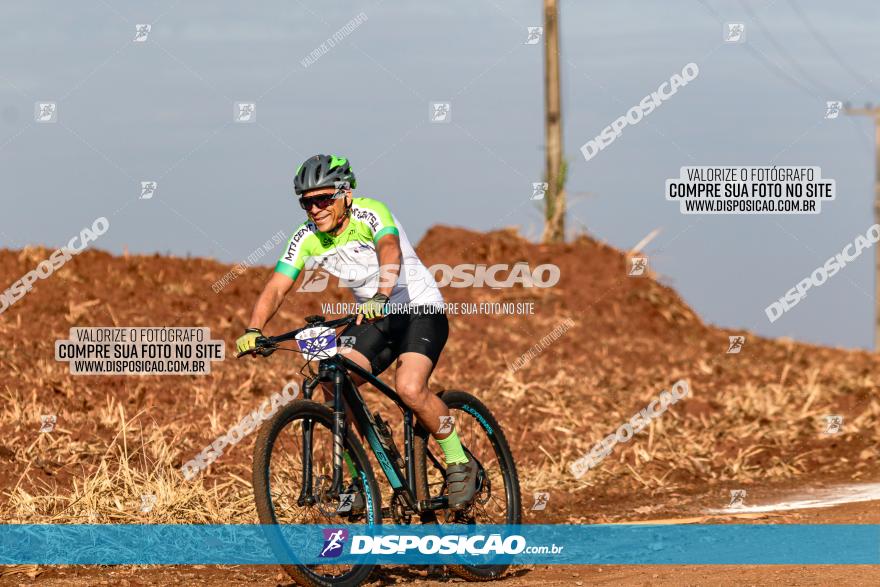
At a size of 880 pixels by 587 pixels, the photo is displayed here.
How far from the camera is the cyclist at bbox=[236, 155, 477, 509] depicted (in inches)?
295

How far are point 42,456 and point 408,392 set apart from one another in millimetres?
4286

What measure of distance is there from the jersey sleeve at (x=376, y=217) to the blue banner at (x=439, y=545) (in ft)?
6.21

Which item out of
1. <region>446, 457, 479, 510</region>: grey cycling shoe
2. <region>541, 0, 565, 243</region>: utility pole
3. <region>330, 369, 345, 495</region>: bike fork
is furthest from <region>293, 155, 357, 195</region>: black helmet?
<region>541, 0, 565, 243</region>: utility pole

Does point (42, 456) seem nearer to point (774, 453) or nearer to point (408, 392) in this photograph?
point (408, 392)

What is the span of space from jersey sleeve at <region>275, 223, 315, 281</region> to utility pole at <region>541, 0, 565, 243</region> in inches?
599

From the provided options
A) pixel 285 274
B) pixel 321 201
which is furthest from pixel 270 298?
pixel 321 201

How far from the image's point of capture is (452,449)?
8.12 m

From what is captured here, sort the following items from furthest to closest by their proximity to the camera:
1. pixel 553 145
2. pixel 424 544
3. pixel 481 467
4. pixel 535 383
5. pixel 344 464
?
pixel 553 145 → pixel 535 383 → pixel 481 467 → pixel 424 544 → pixel 344 464

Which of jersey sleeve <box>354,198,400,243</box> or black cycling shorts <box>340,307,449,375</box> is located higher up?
jersey sleeve <box>354,198,400,243</box>

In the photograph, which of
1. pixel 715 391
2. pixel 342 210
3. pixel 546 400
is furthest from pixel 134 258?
pixel 342 210

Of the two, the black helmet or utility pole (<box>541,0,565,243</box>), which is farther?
utility pole (<box>541,0,565,243</box>)

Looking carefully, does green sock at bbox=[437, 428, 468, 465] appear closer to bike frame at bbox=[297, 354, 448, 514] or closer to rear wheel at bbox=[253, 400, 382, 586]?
bike frame at bbox=[297, 354, 448, 514]

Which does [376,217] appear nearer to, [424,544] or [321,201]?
[321,201]

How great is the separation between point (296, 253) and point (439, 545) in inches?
89.4
